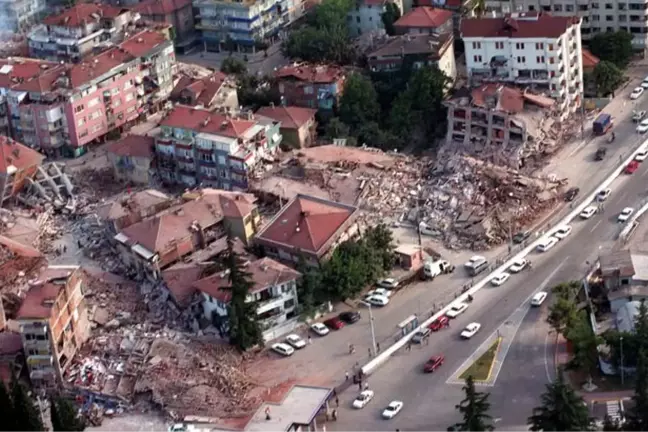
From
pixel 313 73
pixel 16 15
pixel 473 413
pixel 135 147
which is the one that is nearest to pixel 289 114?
pixel 313 73

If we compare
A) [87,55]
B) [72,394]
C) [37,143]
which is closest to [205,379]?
[72,394]

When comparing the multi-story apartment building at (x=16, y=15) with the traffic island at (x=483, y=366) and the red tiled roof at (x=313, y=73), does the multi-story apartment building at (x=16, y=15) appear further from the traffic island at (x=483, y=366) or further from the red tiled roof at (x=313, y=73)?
the traffic island at (x=483, y=366)

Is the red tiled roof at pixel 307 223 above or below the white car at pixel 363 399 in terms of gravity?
above

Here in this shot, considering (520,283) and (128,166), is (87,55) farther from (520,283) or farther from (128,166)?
(520,283)

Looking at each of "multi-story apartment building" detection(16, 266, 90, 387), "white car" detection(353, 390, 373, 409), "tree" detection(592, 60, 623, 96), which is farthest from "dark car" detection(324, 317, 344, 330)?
"tree" detection(592, 60, 623, 96)

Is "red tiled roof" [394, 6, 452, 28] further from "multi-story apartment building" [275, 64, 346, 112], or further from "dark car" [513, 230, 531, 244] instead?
"dark car" [513, 230, 531, 244]

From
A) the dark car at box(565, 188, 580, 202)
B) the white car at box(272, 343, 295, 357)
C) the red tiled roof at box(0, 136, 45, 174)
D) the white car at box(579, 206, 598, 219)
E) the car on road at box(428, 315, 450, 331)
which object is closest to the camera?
the white car at box(272, 343, 295, 357)

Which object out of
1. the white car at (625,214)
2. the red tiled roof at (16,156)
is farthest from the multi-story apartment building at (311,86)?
the white car at (625,214)
